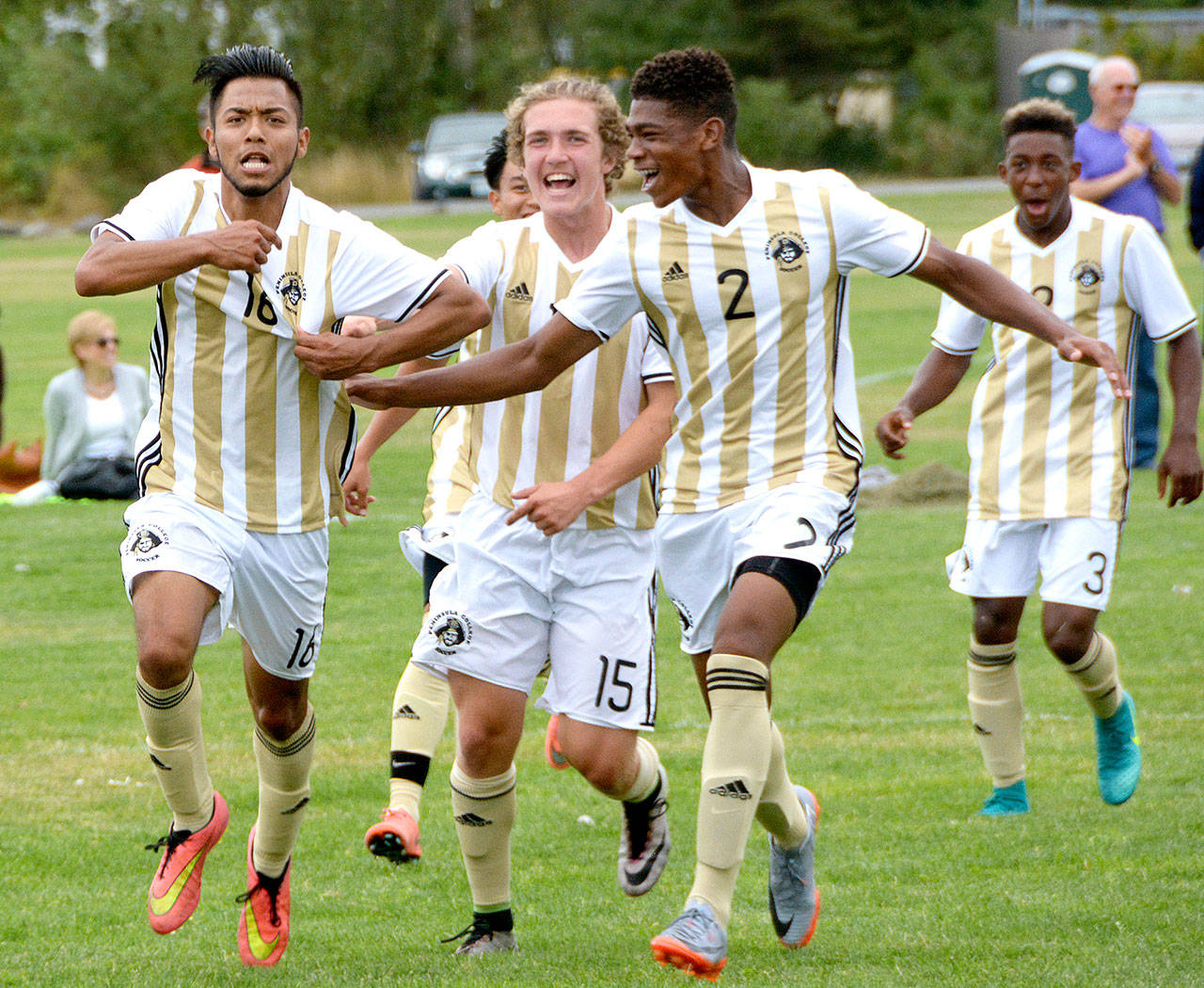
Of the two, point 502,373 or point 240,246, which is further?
point 502,373

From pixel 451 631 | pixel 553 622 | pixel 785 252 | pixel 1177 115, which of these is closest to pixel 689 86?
pixel 785 252

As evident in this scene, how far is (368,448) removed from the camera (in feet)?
20.4

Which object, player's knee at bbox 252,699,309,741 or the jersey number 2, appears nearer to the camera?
the jersey number 2

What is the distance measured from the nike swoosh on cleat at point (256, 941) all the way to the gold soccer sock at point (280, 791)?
169 millimetres

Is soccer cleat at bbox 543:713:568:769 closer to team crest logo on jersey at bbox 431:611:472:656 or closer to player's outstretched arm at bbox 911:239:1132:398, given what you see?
team crest logo on jersey at bbox 431:611:472:656

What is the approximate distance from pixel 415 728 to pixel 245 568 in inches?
53.5

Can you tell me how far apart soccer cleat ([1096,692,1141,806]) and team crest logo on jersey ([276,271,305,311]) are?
3352 millimetres

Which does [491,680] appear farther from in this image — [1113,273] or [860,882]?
[1113,273]

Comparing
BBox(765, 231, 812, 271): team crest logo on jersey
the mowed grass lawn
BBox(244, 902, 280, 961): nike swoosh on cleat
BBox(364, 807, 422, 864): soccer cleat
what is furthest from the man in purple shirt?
BBox(244, 902, 280, 961): nike swoosh on cleat

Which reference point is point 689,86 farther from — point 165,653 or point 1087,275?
point 1087,275

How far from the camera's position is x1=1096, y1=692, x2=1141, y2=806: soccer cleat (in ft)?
21.3

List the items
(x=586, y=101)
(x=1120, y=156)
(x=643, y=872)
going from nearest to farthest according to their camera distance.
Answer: (x=586, y=101)
(x=643, y=872)
(x=1120, y=156)

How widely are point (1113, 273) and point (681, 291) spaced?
220 cm

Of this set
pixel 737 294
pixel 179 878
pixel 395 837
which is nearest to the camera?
pixel 737 294
